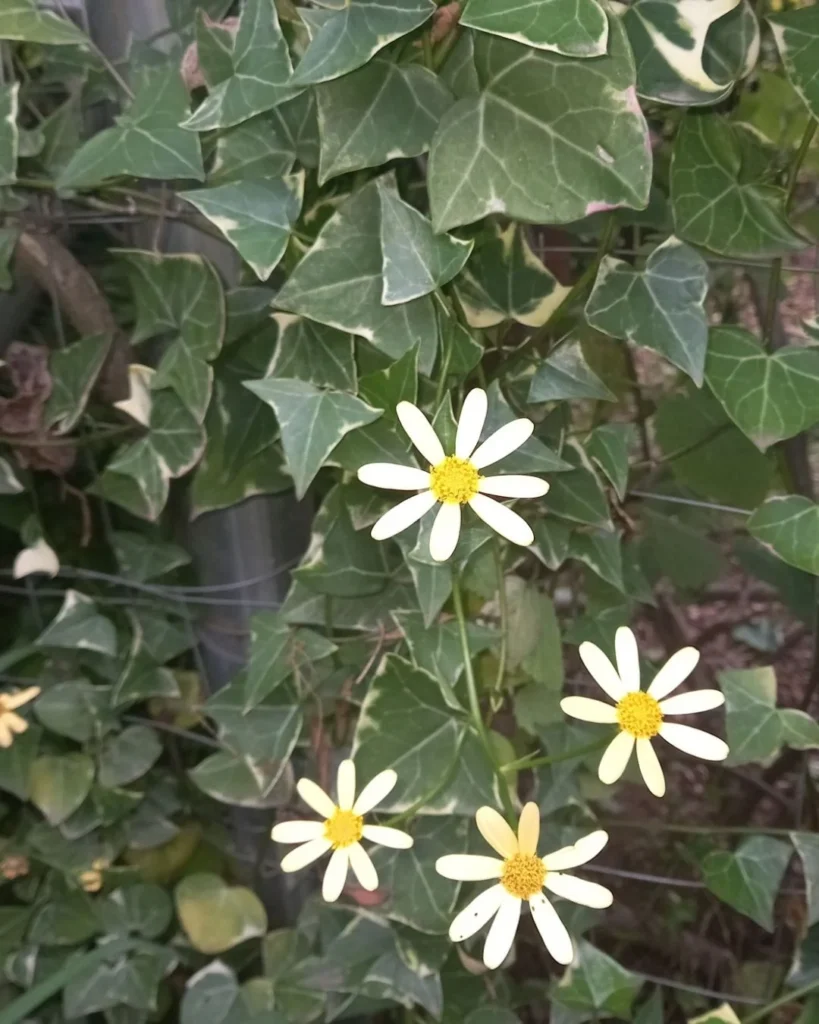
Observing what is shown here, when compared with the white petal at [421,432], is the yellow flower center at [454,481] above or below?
below

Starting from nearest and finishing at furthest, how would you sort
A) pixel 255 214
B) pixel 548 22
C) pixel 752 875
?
pixel 548 22
pixel 255 214
pixel 752 875

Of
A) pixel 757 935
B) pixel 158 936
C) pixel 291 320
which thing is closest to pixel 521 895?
pixel 291 320

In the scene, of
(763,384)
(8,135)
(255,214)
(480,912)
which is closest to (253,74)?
(255,214)

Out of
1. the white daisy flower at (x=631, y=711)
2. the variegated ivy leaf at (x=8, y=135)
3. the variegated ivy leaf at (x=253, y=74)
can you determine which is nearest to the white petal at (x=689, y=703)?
the white daisy flower at (x=631, y=711)

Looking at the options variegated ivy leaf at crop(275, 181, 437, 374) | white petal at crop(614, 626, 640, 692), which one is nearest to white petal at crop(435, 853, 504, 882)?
white petal at crop(614, 626, 640, 692)

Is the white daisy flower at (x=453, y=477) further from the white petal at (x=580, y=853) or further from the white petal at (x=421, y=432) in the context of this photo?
the white petal at (x=580, y=853)

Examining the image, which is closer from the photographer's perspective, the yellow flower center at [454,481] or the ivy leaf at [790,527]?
the yellow flower center at [454,481]

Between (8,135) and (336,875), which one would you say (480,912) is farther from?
(8,135)
